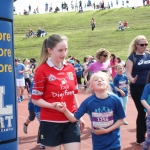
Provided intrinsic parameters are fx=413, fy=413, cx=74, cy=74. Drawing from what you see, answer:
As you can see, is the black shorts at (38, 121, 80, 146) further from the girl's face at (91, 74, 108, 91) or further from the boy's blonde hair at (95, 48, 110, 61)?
the boy's blonde hair at (95, 48, 110, 61)

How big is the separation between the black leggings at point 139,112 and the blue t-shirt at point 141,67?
12cm

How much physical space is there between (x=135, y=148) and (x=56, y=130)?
10.4 ft

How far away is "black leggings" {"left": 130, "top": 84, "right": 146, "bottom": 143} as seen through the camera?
707 cm

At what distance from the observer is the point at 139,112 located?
23.8 ft

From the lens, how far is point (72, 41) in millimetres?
45562

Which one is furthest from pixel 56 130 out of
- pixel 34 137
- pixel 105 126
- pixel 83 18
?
pixel 83 18

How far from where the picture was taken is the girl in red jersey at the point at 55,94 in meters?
4.38

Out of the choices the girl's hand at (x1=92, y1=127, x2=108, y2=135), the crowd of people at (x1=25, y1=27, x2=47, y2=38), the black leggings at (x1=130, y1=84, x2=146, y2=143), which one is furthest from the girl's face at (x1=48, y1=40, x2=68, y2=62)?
the crowd of people at (x1=25, y1=27, x2=47, y2=38)

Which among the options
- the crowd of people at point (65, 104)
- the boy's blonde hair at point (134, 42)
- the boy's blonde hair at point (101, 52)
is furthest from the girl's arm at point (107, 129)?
the boy's blonde hair at point (101, 52)

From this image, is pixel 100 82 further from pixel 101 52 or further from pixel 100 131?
pixel 101 52

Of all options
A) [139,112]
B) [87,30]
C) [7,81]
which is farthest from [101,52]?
[87,30]

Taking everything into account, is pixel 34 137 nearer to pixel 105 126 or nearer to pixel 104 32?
pixel 105 126

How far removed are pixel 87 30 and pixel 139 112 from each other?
43.2 meters

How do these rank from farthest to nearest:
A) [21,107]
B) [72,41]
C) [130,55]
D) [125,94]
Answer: [72,41] < [21,107] < [125,94] < [130,55]
